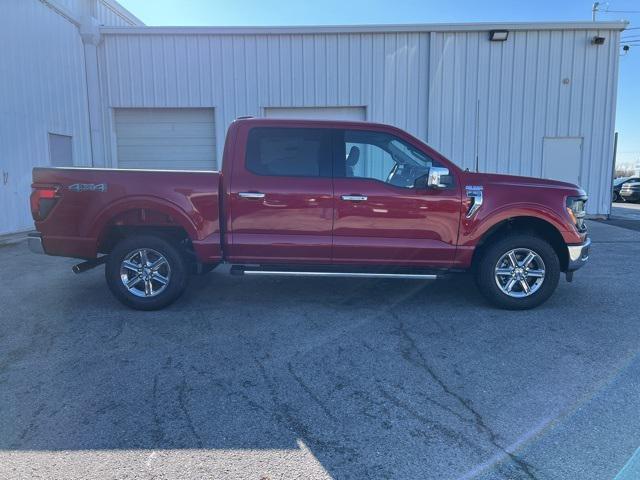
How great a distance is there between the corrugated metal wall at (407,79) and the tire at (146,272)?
7.57 m

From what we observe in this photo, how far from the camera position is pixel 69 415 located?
9.95 feet

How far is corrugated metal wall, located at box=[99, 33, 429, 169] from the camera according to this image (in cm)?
A: 1177

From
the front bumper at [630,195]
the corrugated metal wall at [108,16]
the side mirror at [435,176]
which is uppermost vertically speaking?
the corrugated metal wall at [108,16]

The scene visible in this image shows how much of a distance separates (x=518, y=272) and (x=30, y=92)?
10278 mm

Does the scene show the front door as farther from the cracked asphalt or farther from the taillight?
the taillight

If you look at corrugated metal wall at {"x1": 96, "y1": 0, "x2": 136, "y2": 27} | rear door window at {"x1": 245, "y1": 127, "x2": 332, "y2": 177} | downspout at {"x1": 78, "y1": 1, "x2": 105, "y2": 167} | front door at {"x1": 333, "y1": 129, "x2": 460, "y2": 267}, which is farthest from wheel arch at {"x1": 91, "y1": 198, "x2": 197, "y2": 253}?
corrugated metal wall at {"x1": 96, "y1": 0, "x2": 136, "y2": 27}

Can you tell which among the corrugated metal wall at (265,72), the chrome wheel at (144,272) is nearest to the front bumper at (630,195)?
the corrugated metal wall at (265,72)

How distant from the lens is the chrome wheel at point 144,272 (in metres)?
5.01

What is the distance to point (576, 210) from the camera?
5070 millimetres

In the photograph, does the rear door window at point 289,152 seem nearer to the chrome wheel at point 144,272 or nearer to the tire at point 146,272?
the tire at point 146,272

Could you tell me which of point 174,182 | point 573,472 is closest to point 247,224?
point 174,182

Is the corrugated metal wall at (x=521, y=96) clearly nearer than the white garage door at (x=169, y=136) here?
Yes

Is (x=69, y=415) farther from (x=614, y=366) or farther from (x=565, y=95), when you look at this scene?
(x=565, y=95)

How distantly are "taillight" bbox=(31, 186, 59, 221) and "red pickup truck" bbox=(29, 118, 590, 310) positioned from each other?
0.01 m
